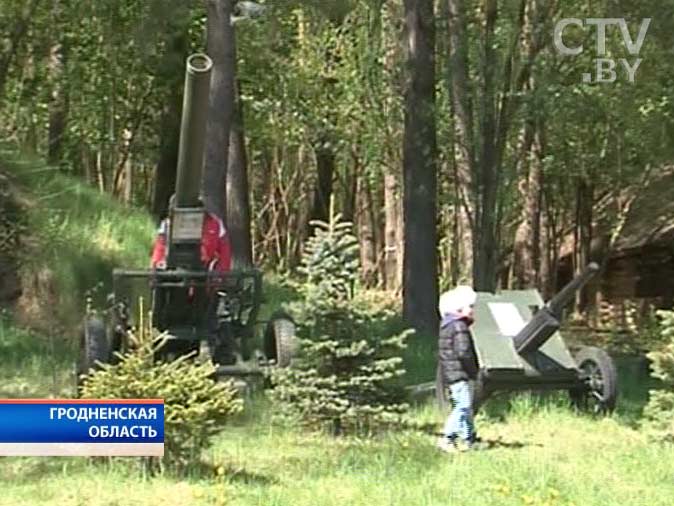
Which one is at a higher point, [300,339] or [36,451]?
[300,339]

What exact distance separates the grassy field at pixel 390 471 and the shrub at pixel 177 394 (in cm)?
21

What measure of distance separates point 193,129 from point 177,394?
9.82ft

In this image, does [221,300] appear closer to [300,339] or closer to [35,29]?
[300,339]

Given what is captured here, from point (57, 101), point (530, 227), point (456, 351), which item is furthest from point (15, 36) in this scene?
point (456, 351)

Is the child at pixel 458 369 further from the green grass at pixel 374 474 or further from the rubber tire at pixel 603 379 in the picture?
the rubber tire at pixel 603 379

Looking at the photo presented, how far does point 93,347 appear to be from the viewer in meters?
10.5

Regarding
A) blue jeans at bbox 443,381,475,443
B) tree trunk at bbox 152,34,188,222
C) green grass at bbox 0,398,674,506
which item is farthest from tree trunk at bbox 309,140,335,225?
blue jeans at bbox 443,381,475,443

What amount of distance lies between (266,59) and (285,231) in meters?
9.88

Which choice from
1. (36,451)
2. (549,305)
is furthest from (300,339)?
(36,451)

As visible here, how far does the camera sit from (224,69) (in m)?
15.2

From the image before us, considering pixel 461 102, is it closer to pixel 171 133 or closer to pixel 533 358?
pixel 171 133

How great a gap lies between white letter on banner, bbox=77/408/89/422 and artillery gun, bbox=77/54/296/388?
8.52ft

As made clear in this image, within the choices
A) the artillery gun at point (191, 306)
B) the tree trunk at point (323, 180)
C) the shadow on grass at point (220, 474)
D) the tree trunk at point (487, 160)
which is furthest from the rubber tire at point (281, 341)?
the tree trunk at point (323, 180)

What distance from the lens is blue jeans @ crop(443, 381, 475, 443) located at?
936 cm
